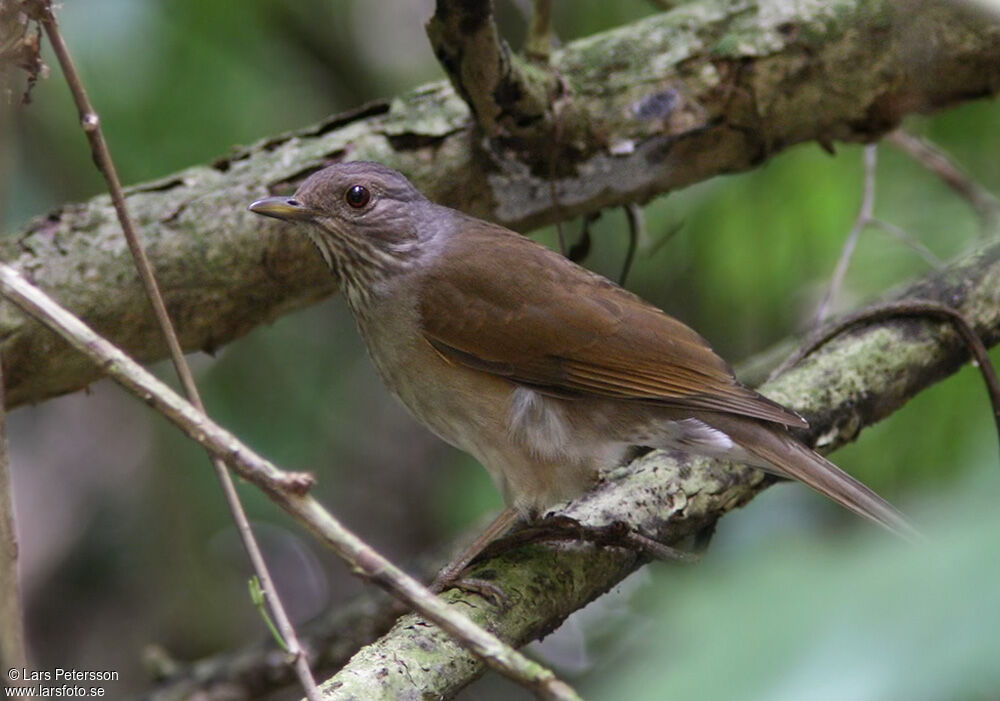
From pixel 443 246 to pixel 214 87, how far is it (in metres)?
1.55

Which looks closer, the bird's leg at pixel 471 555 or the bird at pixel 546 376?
the bird's leg at pixel 471 555

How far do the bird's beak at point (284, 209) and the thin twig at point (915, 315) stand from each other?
5.25 feet

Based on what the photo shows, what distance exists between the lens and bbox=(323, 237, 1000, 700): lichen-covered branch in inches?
88.3

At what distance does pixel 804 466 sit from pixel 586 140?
133cm

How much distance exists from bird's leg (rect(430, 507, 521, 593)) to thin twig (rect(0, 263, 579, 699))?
1118mm

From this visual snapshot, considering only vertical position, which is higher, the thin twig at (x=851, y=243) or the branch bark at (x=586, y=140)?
the branch bark at (x=586, y=140)

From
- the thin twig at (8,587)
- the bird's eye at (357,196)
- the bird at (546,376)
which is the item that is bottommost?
the thin twig at (8,587)

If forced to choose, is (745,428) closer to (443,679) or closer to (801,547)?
(443,679)

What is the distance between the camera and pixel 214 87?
4344mm

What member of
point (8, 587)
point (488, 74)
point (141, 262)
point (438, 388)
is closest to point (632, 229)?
point (488, 74)

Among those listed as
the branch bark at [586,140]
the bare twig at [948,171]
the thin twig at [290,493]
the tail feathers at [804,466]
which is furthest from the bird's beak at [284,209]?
the bare twig at [948,171]

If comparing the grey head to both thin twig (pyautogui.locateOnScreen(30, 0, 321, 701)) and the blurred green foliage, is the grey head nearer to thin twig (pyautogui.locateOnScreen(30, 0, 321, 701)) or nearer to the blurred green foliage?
the blurred green foliage

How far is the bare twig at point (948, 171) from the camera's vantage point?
4184 millimetres

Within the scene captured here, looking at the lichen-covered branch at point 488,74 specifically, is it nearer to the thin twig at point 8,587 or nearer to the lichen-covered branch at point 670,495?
the lichen-covered branch at point 670,495
